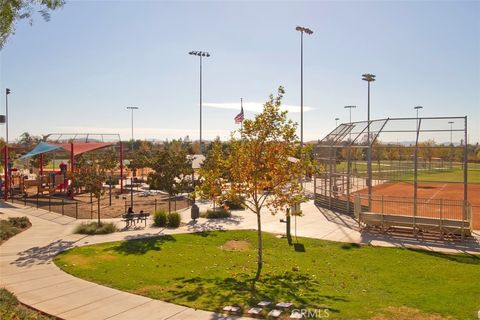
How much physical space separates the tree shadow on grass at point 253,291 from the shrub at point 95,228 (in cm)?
890

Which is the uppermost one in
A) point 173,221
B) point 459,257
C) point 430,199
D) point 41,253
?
point 430,199

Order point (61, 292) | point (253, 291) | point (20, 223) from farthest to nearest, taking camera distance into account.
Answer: point (20, 223) < point (253, 291) < point (61, 292)

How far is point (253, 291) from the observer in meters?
11.9

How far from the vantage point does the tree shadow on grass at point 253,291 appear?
35.5 ft

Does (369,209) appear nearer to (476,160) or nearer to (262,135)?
(262,135)

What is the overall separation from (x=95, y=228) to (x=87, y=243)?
267 centimetres

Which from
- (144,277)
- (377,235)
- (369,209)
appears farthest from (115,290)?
(369,209)

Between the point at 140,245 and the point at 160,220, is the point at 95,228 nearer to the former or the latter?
the point at 160,220

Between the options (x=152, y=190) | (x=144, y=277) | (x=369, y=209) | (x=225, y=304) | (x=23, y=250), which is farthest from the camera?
(x=152, y=190)

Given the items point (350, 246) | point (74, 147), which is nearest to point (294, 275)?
point (350, 246)

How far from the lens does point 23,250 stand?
667 inches

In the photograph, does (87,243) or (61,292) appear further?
(87,243)

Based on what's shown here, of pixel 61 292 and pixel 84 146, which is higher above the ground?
pixel 84 146

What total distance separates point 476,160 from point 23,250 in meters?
71.0
